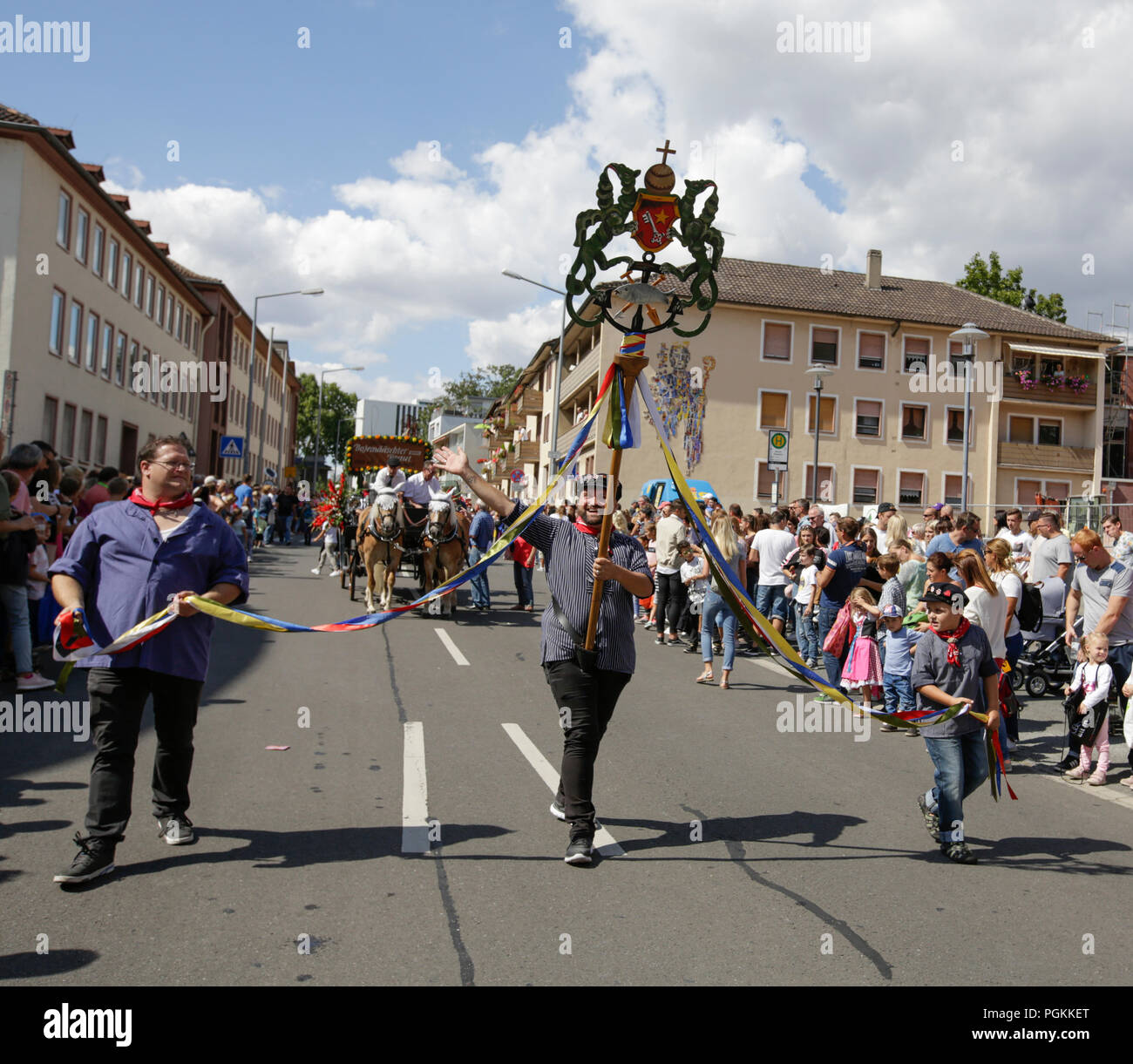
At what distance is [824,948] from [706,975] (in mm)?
640

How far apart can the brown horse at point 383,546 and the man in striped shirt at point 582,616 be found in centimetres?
1078

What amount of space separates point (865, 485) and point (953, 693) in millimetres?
41179

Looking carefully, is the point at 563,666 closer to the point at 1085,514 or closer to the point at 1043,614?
the point at 1043,614

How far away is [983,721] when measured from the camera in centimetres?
613

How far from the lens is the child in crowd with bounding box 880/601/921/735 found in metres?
10.1

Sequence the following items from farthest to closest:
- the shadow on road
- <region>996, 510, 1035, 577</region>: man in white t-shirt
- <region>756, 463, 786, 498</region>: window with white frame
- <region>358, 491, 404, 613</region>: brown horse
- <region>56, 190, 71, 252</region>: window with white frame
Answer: <region>756, 463, 786, 498</region>: window with white frame < <region>56, 190, 71, 252</region>: window with white frame < <region>358, 491, 404, 613</region>: brown horse < <region>996, 510, 1035, 577</region>: man in white t-shirt < the shadow on road

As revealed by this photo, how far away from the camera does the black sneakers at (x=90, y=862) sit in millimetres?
4820

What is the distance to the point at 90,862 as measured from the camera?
488 cm

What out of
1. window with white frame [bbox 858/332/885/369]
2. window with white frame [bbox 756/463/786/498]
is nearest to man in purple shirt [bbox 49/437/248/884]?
window with white frame [bbox 756/463/786/498]

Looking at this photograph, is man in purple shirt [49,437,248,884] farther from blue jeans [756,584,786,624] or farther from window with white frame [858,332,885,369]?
window with white frame [858,332,885,369]

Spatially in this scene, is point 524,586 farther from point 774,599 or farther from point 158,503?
point 158,503

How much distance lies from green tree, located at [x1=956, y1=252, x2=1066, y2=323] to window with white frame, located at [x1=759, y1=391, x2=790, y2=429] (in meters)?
13.5

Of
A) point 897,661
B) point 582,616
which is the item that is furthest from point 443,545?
point 582,616
